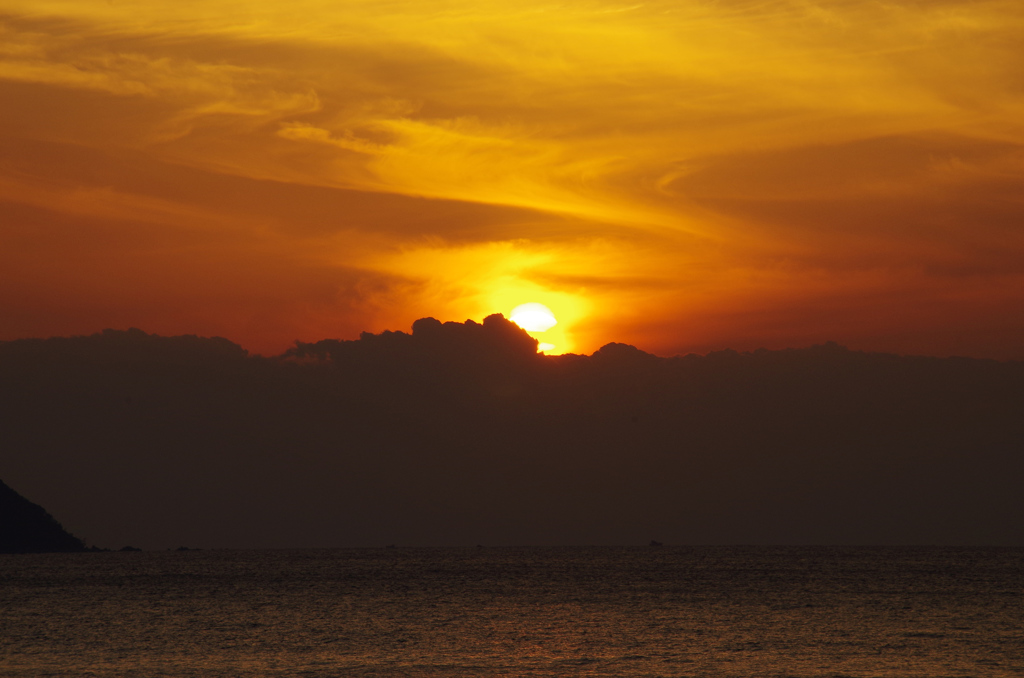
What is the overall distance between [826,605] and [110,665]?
258 feet

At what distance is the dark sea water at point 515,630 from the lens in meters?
52.9

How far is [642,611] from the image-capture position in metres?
102

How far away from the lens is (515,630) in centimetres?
7762

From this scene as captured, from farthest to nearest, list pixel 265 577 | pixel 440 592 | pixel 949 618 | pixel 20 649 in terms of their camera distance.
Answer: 1. pixel 265 577
2. pixel 440 592
3. pixel 949 618
4. pixel 20 649

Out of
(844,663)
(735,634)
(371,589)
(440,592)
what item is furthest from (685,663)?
(371,589)

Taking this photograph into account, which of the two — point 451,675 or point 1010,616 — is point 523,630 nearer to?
point 451,675

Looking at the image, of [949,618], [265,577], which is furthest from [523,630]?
[265,577]

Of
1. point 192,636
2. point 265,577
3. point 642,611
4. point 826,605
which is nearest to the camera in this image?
point 192,636

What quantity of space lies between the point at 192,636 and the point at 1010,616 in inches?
2809

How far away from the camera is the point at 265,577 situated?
19650 centimetres

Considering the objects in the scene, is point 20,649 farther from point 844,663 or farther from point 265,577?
point 265,577

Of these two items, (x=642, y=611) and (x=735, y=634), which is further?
(x=642, y=611)

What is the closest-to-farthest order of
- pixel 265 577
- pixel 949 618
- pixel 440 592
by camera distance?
1. pixel 949 618
2. pixel 440 592
3. pixel 265 577

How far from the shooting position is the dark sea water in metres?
52.9
